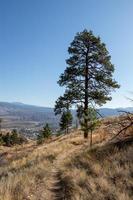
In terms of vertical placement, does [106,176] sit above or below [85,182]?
above

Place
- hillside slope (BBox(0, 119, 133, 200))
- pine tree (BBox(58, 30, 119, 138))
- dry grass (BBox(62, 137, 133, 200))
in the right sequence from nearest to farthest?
dry grass (BBox(62, 137, 133, 200))
hillside slope (BBox(0, 119, 133, 200))
pine tree (BBox(58, 30, 119, 138))

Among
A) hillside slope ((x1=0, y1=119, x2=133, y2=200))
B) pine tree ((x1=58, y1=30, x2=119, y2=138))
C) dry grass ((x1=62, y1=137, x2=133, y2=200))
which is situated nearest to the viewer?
dry grass ((x1=62, y1=137, x2=133, y2=200))

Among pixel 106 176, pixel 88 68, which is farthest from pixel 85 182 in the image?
pixel 88 68

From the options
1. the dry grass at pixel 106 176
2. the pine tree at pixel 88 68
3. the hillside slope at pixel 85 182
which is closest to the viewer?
the dry grass at pixel 106 176

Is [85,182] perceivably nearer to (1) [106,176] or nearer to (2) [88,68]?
(1) [106,176]

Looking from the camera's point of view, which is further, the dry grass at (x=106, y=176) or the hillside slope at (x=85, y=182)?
the hillside slope at (x=85, y=182)

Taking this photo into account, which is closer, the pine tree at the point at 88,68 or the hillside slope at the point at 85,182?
the hillside slope at the point at 85,182

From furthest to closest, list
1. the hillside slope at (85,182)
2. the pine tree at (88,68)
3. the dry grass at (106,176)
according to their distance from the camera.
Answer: the pine tree at (88,68) < the hillside slope at (85,182) < the dry grass at (106,176)

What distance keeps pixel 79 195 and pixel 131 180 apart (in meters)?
1.60

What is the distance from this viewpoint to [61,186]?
11172mm

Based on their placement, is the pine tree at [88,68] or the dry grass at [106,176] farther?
the pine tree at [88,68]

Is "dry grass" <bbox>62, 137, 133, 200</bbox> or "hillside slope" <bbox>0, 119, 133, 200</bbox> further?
"hillside slope" <bbox>0, 119, 133, 200</bbox>

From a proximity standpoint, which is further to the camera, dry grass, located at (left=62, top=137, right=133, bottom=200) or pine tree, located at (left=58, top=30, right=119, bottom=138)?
pine tree, located at (left=58, top=30, right=119, bottom=138)

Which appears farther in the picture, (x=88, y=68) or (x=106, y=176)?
(x=88, y=68)
